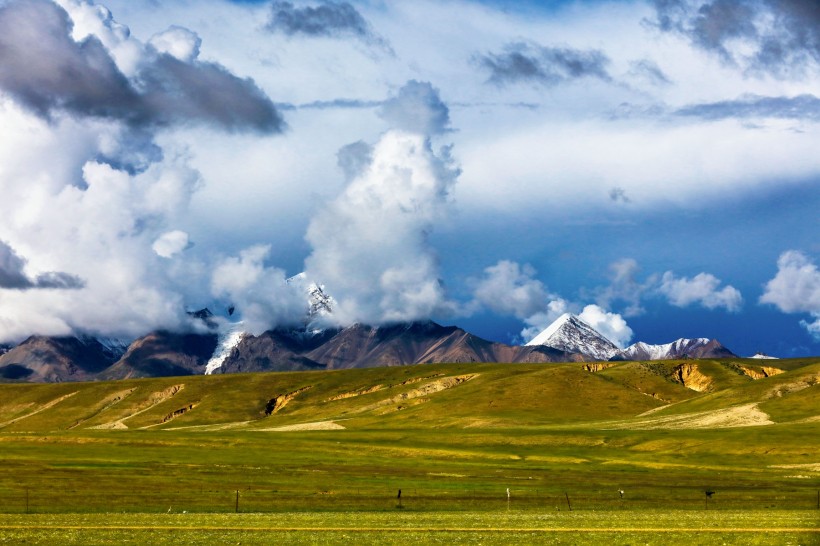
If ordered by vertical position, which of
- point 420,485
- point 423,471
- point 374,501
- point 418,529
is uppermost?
point 423,471

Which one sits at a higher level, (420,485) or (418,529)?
(420,485)

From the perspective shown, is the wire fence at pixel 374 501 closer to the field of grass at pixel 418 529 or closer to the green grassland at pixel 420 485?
the green grassland at pixel 420 485

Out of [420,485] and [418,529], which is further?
[420,485]

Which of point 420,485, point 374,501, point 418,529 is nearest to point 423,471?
point 420,485

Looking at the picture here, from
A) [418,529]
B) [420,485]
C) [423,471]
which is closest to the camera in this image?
[418,529]

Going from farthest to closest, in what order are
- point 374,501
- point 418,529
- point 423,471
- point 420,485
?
point 423,471
point 420,485
point 374,501
point 418,529

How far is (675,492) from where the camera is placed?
90.5 meters

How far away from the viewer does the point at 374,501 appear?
78.9 metres

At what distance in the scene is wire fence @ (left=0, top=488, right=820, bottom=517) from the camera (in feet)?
238

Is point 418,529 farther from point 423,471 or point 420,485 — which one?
point 423,471

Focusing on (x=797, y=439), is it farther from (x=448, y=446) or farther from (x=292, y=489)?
(x=292, y=489)

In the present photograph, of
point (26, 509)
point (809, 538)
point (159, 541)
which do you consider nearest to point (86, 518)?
point (26, 509)

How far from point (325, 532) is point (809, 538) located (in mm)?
23649

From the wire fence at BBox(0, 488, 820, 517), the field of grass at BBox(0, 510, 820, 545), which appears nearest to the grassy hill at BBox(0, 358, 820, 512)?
the wire fence at BBox(0, 488, 820, 517)
